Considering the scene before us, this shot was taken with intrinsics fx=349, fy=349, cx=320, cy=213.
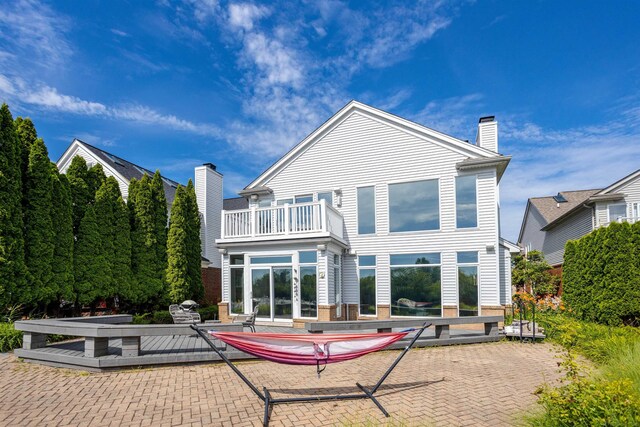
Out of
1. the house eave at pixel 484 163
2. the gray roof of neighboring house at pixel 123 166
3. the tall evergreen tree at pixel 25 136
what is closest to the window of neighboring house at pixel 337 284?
the house eave at pixel 484 163

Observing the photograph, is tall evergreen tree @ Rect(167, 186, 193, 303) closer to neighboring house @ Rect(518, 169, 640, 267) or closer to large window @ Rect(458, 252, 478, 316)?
large window @ Rect(458, 252, 478, 316)

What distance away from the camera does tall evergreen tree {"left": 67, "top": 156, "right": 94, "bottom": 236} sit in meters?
11.7

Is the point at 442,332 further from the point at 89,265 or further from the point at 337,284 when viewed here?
the point at 89,265

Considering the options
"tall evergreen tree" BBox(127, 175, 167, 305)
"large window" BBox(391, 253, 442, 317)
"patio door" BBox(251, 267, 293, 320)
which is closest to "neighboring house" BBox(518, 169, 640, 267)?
"large window" BBox(391, 253, 442, 317)

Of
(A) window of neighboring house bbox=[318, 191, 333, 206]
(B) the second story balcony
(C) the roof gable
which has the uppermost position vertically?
(C) the roof gable

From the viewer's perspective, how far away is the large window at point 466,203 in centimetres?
1256

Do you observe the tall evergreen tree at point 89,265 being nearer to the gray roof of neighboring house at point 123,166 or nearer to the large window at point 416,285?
the gray roof of neighboring house at point 123,166

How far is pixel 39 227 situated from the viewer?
31.9 feet

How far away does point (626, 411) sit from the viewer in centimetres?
313

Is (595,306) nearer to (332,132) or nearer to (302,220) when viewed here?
(302,220)

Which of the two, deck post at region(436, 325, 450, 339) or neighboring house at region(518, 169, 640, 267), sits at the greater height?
neighboring house at region(518, 169, 640, 267)

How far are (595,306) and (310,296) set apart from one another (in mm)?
8614

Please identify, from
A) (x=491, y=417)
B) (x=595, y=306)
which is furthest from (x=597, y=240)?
(x=491, y=417)

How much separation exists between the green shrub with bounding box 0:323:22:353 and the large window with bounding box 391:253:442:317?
1107cm
